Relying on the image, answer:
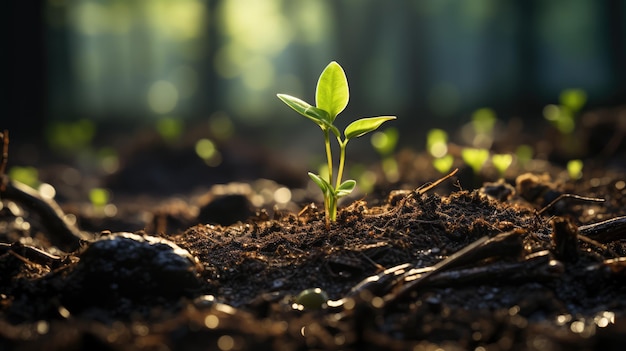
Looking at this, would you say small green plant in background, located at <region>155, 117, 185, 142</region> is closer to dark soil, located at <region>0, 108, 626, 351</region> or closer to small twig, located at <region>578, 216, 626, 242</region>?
dark soil, located at <region>0, 108, 626, 351</region>

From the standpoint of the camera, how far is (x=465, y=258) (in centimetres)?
256

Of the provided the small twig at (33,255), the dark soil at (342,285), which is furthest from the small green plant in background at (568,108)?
the small twig at (33,255)

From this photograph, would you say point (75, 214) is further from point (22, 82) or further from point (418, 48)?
point (418, 48)

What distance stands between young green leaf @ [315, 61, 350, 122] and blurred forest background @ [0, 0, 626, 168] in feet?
20.1

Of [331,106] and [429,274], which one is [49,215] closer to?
[331,106]

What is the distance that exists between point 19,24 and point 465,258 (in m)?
15.6

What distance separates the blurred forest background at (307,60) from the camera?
1609cm

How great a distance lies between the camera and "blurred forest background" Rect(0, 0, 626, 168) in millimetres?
16094

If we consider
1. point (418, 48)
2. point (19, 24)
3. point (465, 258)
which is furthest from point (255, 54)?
point (465, 258)

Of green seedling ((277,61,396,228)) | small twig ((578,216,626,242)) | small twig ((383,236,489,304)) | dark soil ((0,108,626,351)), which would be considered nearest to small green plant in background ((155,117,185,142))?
dark soil ((0,108,626,351))

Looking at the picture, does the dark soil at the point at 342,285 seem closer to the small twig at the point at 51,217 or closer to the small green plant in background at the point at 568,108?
the small twig at the point at 51,217

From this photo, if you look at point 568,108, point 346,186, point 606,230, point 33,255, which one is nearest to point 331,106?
point 346,186

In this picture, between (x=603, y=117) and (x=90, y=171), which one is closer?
(x=603, y=117)

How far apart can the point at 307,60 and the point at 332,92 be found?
25.4 m
